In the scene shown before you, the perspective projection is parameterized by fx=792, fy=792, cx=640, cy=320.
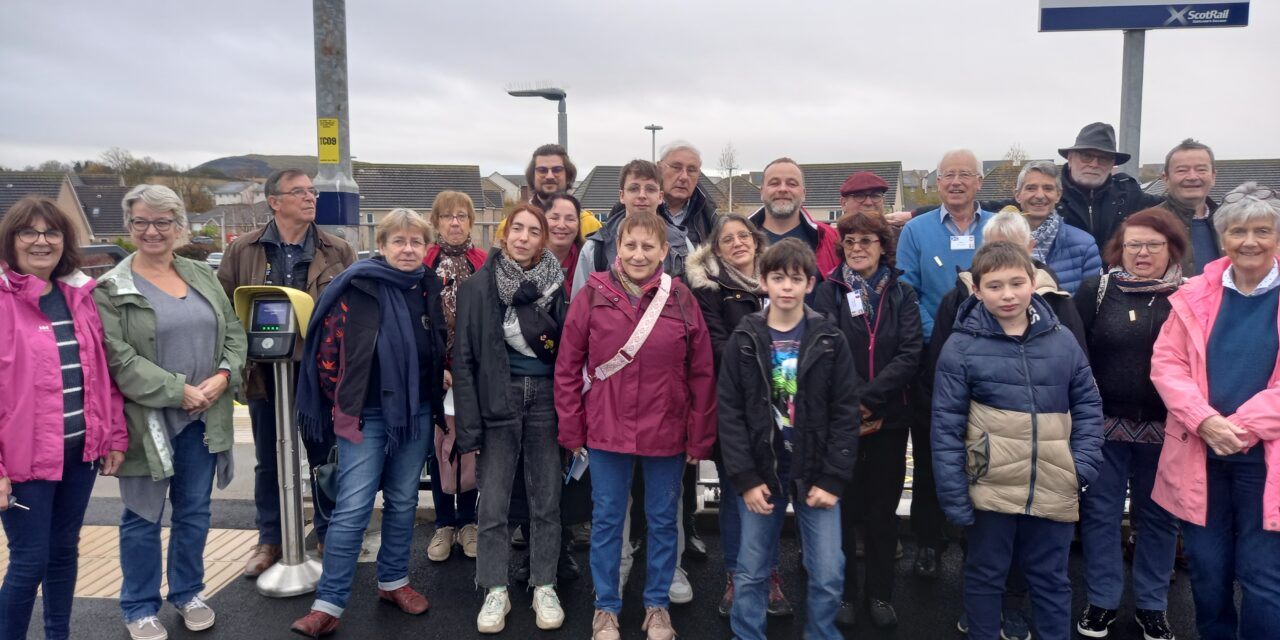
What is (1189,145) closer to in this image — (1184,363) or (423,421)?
(1184,363)

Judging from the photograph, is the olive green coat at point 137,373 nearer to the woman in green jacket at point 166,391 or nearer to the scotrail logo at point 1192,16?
the woman in green jacket at point 166,391

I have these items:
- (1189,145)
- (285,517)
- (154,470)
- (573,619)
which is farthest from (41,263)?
(1189,145)

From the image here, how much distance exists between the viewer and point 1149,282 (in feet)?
11.6

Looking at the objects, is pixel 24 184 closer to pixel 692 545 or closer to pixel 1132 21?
pixel 692 545

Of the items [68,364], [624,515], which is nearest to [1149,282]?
[624,515]

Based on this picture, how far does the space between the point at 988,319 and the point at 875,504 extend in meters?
1.06

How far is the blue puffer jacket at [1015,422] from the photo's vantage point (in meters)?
3.17

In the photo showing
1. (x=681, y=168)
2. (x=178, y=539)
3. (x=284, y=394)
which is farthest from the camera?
(x=681, y=168)

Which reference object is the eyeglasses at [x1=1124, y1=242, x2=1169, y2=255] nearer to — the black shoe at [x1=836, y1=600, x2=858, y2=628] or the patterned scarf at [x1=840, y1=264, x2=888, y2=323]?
the patterned scarf at [x1=840, y1=264, x2=888, y2=323]

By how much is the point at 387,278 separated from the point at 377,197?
46.9 metres

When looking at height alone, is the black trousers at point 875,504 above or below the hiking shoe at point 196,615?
above

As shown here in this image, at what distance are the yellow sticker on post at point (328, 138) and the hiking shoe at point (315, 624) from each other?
3.00 m

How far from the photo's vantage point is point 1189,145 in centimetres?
465

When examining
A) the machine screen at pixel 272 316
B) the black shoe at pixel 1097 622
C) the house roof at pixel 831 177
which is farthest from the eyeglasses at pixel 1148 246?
the house roof at pixel 831 177
